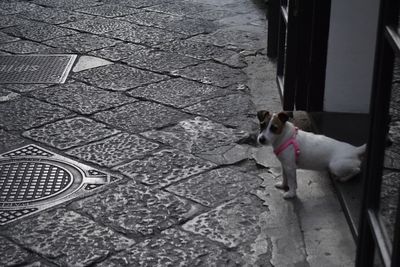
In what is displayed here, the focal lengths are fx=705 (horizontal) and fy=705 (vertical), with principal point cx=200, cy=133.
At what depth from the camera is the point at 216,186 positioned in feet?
13.4

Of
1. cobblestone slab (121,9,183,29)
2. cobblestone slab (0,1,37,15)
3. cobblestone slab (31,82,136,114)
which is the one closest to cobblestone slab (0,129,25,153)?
cobblestone slab (31,82,136,114)

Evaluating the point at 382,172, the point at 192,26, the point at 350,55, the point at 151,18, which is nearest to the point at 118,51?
the point at 192,26

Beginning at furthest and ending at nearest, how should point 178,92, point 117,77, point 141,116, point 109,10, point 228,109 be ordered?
point 109,10, point 117,77, point 178,92, point 228,109, point 141,116

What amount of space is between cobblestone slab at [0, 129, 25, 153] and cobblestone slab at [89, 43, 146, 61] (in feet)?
5.97

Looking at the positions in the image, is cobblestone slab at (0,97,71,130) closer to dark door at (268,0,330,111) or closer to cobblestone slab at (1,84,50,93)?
cobblestone slab at (1,84,50,93)

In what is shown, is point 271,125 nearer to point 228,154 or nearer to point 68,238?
point 228,154

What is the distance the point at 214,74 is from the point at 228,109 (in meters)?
0.83

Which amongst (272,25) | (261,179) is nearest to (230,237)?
(261,179)

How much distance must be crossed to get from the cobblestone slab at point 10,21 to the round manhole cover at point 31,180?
350 centimetres

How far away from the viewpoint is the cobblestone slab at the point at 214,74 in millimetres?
5820

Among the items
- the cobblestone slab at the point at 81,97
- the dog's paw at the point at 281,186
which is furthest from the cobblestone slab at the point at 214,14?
the dog's paw at the point at 281,186

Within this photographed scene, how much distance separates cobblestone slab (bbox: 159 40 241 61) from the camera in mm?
6438

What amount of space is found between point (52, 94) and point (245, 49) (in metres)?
1.99

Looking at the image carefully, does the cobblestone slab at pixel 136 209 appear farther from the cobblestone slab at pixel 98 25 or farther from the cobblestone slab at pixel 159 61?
the cobblestone slab at pixel 98 25
